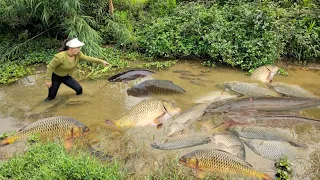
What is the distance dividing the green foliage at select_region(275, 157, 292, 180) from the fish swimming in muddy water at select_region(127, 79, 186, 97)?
9.03ft

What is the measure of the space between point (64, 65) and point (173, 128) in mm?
2266

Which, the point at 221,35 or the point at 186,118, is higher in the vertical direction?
the point at 221,35

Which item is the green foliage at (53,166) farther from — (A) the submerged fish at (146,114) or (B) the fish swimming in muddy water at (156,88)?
(B) the fish swimming in muddy water at (156,88)

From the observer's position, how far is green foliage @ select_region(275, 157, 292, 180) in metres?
4.20

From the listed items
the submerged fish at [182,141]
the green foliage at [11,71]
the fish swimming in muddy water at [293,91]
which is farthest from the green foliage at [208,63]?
the green foliage at [11,71]

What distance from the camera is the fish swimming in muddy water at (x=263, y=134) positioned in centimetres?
502

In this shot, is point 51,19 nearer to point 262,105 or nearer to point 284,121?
point 262,105

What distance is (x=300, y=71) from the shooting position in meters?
7.99

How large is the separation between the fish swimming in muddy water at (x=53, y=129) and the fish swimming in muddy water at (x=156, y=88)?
191 centimetres

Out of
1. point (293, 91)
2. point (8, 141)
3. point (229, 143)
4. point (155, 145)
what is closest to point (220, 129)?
point (229, 143)

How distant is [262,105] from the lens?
5.90 metres

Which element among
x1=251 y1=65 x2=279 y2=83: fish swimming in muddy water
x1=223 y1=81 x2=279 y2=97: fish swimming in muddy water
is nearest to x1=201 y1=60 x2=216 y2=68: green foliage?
x1=251 y1=65 x2=279 y2=83: fish swimming in muddy water

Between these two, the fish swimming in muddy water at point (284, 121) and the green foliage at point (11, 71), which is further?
the green foliage at point (11, 71)

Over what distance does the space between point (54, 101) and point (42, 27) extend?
366 centimetres
